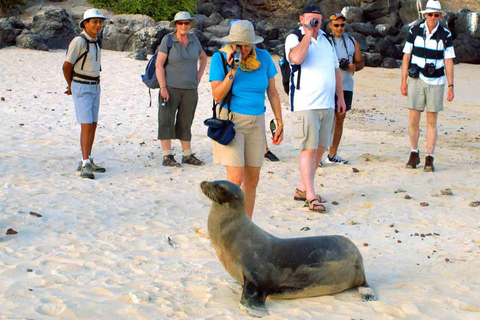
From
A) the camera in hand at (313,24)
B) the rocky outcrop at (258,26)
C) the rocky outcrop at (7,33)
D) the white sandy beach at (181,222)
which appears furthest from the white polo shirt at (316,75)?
the rocky outcrop at (7,33)

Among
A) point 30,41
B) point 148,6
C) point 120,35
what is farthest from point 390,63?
point 30,41

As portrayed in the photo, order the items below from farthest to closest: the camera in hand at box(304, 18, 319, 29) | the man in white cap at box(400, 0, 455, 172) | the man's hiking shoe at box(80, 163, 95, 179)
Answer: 1. the man in white cap at box(400, 0, 455, 172)
2. the man's hiking shoe at box(80, 163, 95, 179)
3. the camera in hand at box(304, 18, 319, 29)

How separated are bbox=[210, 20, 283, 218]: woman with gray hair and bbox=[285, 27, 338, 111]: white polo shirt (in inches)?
36.4

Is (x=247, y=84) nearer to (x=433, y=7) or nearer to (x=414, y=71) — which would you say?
(x=414, y=71)

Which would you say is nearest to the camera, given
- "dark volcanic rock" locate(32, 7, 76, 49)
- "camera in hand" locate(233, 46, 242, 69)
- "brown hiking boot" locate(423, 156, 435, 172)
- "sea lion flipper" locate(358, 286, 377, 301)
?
"sea lion flipper" locate(358, 286, 377, 301)

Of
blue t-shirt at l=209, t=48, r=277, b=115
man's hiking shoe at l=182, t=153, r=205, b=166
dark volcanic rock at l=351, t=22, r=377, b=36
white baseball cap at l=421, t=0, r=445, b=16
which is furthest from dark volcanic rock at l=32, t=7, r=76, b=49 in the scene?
blue t-shirt at l=209, t=48, r=277, b=115

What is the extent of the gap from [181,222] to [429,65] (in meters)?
4.00

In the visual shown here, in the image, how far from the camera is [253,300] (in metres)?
3.97

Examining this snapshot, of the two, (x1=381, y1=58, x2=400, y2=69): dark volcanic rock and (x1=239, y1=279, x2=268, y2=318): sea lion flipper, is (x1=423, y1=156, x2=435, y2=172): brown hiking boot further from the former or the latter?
(x1=381, y1=58, x2=400, y2=69): dark volcanic rock

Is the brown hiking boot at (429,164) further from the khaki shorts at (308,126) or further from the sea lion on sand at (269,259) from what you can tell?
the sea lion on sand at (269,259)

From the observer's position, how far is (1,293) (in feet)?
13.1

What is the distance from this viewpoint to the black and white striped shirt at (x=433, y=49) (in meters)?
8.00

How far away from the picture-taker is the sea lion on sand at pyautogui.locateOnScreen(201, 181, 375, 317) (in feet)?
13.5

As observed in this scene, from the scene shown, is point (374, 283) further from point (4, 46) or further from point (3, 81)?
point (4, 46)
